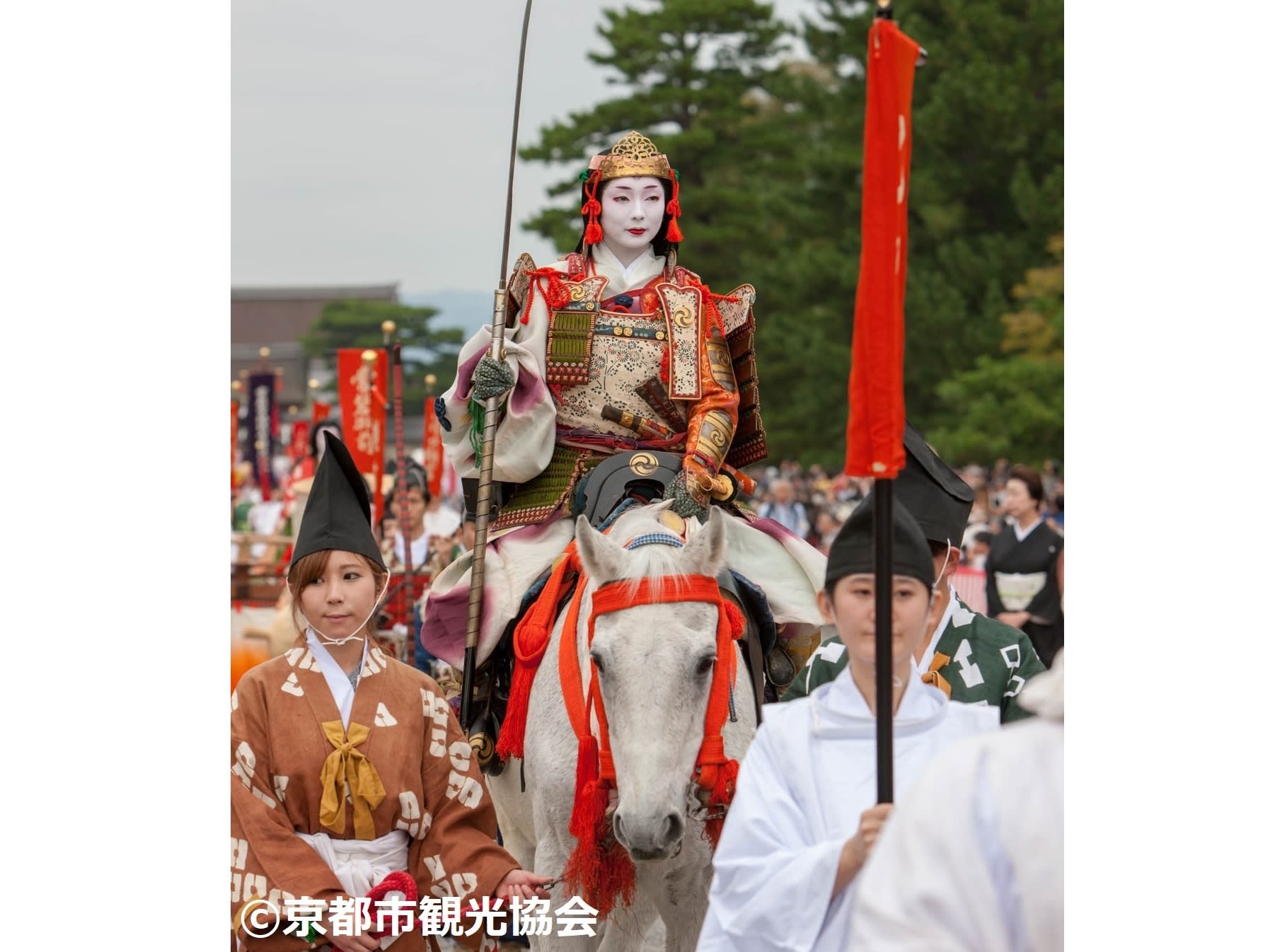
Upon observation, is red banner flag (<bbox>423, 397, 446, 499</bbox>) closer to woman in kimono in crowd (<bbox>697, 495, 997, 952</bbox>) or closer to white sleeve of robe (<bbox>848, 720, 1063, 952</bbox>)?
woman in kimono in crowd (<bbox>697, 495, 997, 952</bbox>)

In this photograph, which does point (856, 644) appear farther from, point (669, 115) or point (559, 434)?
point (669, 115)

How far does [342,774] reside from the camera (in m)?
4.19

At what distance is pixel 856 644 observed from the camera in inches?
134

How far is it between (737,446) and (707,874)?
1740 millimetres

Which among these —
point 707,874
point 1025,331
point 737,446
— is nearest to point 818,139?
point 1025,331

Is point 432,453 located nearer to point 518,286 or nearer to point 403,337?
point 403,337

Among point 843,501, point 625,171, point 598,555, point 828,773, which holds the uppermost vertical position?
point 625,171

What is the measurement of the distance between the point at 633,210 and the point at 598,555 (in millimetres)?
1612

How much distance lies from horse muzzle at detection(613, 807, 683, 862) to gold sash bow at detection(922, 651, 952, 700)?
0.70 metres

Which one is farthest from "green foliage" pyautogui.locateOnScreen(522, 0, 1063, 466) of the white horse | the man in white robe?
the man in white robe

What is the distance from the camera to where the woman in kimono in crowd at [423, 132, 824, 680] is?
540cm

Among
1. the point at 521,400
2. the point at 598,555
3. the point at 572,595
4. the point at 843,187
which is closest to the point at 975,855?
the point at 598,555

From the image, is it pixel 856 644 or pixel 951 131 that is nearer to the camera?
pixel 856 644

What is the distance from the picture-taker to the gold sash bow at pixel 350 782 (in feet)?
13.7
